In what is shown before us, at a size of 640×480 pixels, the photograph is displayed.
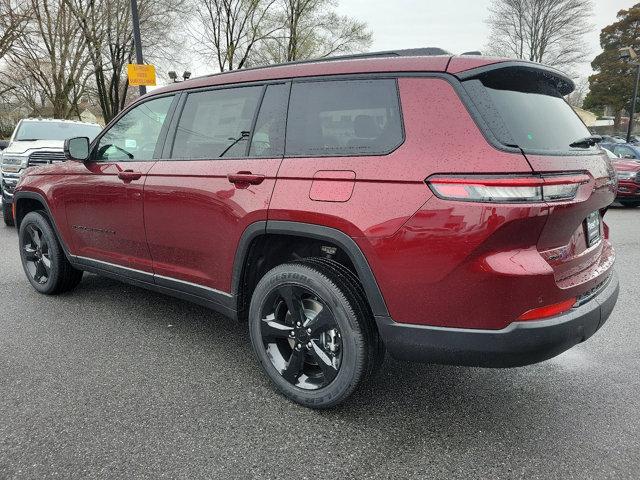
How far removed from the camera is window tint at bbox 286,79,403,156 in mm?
2277

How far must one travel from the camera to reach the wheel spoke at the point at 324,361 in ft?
8.04

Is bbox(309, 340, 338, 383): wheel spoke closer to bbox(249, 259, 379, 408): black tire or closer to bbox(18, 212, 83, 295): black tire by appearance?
bbox(249, 259, 379, 408): black tire

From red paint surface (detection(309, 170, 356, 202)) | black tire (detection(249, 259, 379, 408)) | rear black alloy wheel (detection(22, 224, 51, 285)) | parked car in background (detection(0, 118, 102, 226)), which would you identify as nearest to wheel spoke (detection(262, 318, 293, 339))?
black tire (detection(249, 259, 379, 408))

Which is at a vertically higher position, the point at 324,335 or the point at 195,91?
the point at 195,91

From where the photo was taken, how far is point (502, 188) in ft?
6.39

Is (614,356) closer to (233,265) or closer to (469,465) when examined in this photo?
(469,465)

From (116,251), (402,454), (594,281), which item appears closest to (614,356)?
(594,281)

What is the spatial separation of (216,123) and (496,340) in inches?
81.7

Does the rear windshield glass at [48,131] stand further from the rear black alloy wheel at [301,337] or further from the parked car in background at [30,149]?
the rear black alloy wheel at [301,337]

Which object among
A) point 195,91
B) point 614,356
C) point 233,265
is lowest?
point 614,356

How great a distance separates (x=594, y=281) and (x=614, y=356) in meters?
1.28

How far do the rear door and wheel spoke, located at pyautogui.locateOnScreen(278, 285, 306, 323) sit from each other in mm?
400

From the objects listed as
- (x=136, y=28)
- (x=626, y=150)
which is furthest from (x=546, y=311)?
(x=136, y=28)

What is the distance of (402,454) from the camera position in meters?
2.20
